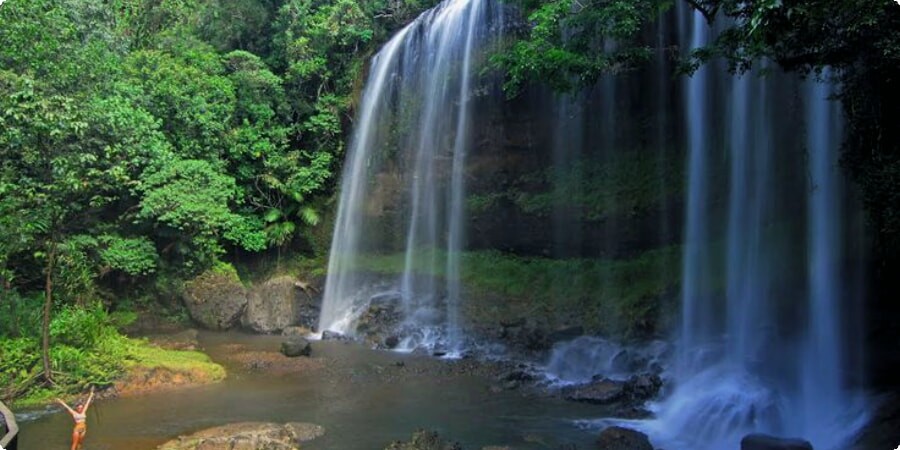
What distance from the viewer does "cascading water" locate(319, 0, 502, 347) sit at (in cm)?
1880

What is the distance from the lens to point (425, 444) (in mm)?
9102

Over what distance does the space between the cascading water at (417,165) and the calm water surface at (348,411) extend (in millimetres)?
4477

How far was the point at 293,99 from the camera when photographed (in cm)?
2173

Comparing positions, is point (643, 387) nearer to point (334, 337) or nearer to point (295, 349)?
point (295, 349)

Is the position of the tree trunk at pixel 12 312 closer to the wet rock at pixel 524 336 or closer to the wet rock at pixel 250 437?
the wet rock at pixel 250 437

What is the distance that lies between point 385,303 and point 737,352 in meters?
9.14

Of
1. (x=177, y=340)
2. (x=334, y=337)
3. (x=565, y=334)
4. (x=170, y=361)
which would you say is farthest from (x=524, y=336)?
(x=177, y=340)

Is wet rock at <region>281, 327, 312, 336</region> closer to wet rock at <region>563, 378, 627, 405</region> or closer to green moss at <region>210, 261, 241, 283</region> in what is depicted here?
green moss at <region>210, 261, 241, 283</region>

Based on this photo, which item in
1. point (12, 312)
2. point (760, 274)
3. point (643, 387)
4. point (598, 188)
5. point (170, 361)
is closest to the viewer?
point (643, 387)

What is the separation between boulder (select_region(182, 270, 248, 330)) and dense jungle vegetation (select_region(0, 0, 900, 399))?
15.4 inches

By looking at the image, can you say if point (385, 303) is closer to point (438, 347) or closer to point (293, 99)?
point (438, 347)

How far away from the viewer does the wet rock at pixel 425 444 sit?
9070 millimetres

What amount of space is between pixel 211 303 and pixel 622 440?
1228cm

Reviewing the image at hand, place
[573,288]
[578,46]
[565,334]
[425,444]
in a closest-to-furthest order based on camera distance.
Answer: [425,444]
[578,46]
[565,334]
[573,288]
